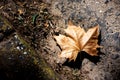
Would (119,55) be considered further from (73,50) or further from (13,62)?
(13,62)

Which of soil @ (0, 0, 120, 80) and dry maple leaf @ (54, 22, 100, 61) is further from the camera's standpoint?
dry maple leaf @ (54, 22, 100, 61)

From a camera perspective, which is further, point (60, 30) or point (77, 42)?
point (60, 30)

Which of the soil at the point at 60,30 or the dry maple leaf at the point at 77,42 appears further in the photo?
the dry maple leaf at the point at 77,42
